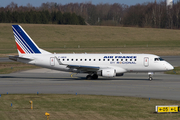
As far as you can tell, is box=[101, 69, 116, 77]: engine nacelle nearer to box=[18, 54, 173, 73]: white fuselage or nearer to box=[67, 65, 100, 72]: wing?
box=[67, 65, 100, 72]: wing

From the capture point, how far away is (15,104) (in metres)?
23.7

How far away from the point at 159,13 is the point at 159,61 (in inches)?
5967

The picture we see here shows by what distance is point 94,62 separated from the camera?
40375 millimetres

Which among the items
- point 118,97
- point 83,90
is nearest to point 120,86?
point 83,90

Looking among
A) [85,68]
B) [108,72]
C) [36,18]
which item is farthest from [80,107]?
[36,18]

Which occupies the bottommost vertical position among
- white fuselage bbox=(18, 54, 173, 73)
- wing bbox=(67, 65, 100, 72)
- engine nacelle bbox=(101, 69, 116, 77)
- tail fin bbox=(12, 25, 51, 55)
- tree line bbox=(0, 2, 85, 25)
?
engine nacelle bbox=(101, 69, 116, 77)

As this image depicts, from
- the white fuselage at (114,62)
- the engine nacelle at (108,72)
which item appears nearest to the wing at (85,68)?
the white fuselage at (114,62)

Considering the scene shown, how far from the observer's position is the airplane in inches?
1543

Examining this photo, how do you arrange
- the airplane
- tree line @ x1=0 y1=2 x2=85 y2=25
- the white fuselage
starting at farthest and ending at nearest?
tree line @ x1=0 y1=2 x2=85 y2=25 < the white fuselage < the airplane

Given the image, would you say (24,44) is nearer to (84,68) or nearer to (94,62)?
(84,68)

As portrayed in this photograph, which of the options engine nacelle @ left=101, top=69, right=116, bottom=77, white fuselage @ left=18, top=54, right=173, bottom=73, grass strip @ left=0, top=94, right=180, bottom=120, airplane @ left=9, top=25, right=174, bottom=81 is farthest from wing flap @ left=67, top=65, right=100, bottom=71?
grass strip @ left=0, top=94, right=180, bottom=120

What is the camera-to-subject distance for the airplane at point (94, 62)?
39188 mm

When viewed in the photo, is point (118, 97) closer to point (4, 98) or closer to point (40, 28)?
point (4, 98)

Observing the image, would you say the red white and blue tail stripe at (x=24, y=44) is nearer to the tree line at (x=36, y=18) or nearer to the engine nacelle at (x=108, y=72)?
the engine nacelle at (x=108, y=72)
